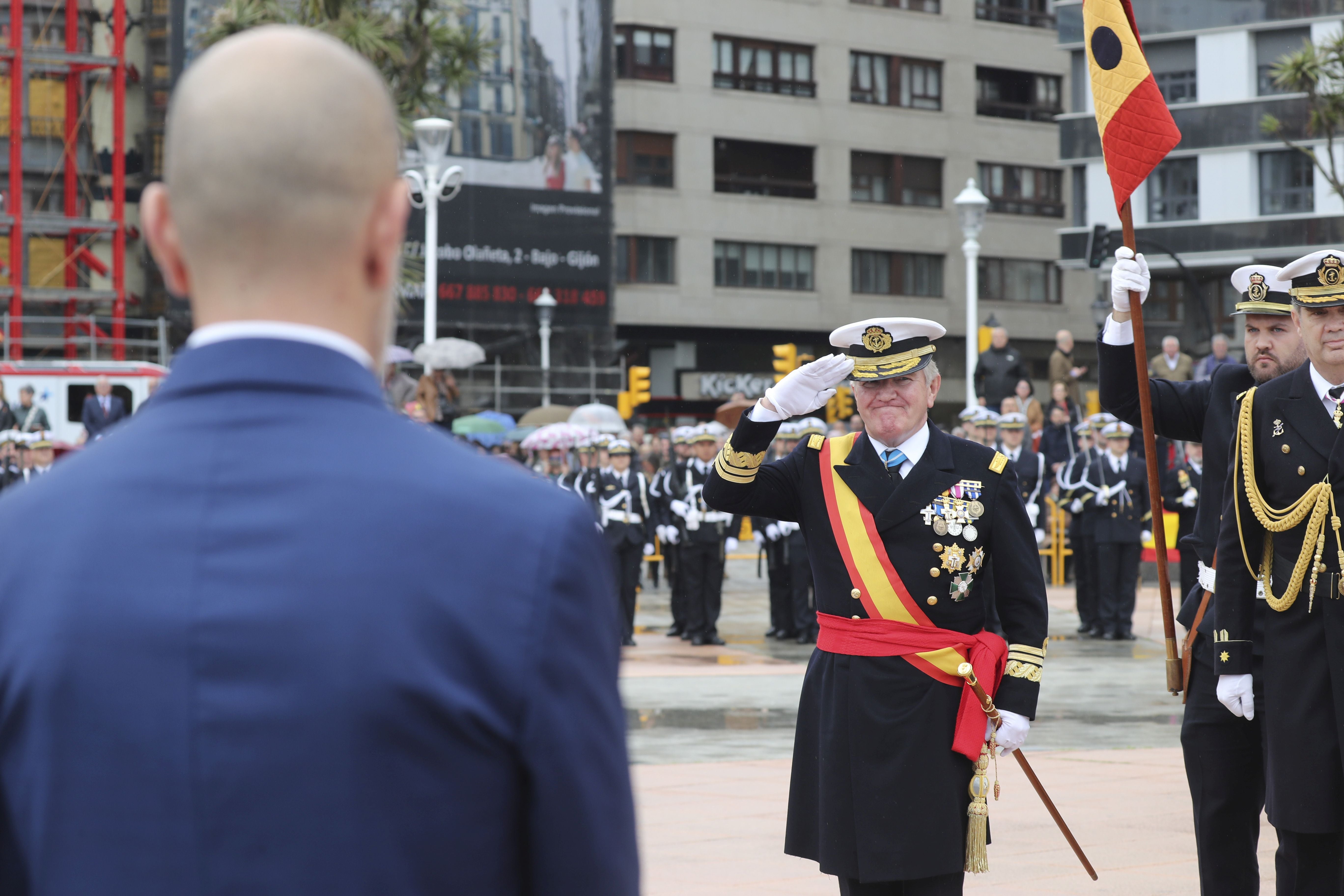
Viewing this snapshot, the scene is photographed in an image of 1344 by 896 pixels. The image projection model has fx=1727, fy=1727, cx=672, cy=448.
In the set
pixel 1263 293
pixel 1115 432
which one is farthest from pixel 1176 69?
pixel 1263 293

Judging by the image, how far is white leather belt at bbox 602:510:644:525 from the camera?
67.7 feet

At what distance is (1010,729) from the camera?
17.1 feet

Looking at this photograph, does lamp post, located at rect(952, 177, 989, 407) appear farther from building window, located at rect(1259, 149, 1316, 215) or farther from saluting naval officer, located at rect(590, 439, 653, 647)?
building window, located at rect(1259, 149, 1316, 215)

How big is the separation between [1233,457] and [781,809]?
383 cm

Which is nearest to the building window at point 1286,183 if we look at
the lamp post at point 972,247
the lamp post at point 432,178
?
the lamp post at point 972,247

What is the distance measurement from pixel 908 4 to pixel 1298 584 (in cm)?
5561

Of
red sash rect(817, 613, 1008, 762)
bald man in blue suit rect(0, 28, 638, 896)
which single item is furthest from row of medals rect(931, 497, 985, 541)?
bald man in blue suit rect(0, 28, 638, 896)

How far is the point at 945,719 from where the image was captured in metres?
5.14

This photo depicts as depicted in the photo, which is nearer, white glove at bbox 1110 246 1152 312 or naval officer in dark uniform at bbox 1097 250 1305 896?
naval officer in dark uniform at bbox 1097 250 1305 896

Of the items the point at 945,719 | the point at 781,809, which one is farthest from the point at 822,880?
the point at 945,719

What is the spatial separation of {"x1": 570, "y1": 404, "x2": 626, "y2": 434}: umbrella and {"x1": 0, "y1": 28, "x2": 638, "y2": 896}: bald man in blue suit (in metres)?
35.6

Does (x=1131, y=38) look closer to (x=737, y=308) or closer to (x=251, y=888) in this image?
(x=251, y=888)

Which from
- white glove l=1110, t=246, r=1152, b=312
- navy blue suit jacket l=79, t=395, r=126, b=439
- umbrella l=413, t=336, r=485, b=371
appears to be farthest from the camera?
navy blue suit jacket l=79, t=395, r=126, b=439

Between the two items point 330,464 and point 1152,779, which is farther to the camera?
point 1152,779
